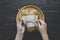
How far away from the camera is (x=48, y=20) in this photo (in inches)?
62.7

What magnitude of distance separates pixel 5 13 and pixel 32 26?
267 mm

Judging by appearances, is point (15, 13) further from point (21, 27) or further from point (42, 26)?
point (42, 26)

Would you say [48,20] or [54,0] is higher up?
[54,0]

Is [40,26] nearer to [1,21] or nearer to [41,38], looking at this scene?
[41,38]

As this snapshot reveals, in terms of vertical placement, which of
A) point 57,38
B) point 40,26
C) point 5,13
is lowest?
point 57,38

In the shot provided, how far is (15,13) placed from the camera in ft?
5.22

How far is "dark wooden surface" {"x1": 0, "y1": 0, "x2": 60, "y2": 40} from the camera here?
1.59 meters

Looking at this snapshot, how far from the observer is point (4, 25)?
5.23 feet

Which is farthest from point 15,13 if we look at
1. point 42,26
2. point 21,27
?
point 42,26

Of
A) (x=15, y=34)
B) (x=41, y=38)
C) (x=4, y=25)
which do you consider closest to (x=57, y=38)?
(x=41, y=38)

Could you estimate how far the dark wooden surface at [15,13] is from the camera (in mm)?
1588

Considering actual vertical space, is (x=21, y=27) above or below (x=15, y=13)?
below

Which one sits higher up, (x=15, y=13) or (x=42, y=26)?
(x=15, y=13)

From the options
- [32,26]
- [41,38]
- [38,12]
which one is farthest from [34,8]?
[41,38]
